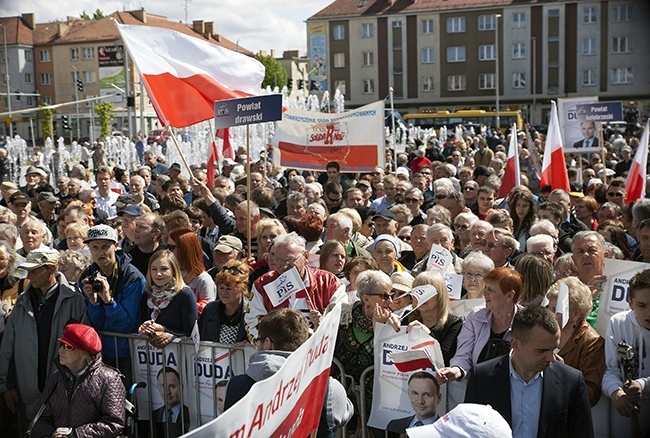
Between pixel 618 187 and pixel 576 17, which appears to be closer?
pixel 618 187

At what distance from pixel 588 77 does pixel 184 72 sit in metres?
65.9

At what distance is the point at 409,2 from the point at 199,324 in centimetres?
7211

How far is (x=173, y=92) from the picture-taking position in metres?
10.1

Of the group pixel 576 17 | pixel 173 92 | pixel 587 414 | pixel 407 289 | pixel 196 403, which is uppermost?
pixel 576 17

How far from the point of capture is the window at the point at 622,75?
2724 inches

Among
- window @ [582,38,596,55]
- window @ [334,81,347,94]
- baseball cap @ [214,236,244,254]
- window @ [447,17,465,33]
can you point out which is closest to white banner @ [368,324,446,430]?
baseball cap @ [214,236,244,254]

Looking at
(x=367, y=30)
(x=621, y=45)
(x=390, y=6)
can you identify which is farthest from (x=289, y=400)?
(x=367, y=30)

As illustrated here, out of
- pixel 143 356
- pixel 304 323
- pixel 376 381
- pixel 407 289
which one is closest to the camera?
pixel 304 323

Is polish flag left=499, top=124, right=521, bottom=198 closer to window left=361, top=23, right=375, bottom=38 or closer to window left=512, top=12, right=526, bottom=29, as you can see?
window left=512, top=12, right=526, bottom=29

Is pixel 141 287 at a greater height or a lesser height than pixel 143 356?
greater

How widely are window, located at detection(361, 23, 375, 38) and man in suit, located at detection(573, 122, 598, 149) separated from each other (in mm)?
62344

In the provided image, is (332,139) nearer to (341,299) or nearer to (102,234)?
(102,234)

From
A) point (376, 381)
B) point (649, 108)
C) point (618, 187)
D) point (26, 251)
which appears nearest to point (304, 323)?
point (376, 381)

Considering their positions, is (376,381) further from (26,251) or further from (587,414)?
(26,251)
